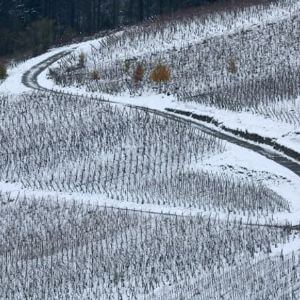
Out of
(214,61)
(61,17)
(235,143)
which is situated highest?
(61,17)

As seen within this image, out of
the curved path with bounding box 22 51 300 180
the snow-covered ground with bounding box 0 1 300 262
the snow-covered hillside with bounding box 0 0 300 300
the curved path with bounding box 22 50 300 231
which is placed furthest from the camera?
the curved path with bounding box 22 51 300 180

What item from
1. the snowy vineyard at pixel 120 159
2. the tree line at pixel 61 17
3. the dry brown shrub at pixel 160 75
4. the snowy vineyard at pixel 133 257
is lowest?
the snowy vineyard at pixel 133 257

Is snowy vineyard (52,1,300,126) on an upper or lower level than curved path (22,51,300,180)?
upper

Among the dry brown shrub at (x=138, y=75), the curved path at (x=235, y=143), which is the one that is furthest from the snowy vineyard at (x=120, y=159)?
the dry brown shrub at (x=138, y=75)

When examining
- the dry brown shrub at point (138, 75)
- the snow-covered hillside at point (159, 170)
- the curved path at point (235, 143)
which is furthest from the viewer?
the dry brown shrub at point (138, 75)

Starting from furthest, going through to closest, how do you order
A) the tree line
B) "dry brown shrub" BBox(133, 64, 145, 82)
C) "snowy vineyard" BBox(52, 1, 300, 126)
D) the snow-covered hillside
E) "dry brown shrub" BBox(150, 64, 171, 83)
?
A: 1. the tree line
2. "dry brown shrub" BBox(133, 64, 145, 82)
3. "dry brown shrub" BBox(150, 64, 171, 83)
4. "snowy vineyard" BBox(52, 1, 300, 126)
5. the snow-covered hillside

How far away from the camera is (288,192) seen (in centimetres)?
1680

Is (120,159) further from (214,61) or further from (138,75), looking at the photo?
(214,61)

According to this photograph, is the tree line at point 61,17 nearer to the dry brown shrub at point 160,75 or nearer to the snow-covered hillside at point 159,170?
the snow-covered hillside at point 159,170

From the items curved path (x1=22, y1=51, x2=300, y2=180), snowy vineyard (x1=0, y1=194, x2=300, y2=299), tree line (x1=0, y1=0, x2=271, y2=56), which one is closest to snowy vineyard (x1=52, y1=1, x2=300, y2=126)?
curved path (x1=22, y1=51, x2=300, y2=180)

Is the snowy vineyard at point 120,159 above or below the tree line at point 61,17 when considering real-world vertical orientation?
below

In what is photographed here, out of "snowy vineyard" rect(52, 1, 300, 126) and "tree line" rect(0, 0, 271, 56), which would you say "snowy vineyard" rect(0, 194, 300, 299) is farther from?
"tree line" rect(0, 0, 271, 56)

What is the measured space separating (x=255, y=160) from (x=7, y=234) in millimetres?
6735

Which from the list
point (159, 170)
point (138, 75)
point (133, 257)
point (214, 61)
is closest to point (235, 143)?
point (159, 170)
